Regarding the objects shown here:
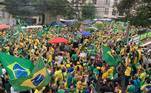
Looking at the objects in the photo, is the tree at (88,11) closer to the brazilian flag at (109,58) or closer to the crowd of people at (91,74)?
the crowd of people at (91,74)

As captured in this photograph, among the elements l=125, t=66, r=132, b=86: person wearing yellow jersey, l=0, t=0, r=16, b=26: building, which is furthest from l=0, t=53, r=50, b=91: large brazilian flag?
l=0, t=0, r=16, b=26: building

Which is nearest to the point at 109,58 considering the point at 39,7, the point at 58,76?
the point at 58,76

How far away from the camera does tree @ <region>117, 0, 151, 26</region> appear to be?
23625 mm

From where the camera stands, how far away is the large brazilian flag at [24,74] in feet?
45.7

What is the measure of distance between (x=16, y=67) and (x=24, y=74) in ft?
1.22

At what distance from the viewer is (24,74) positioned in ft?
46.9

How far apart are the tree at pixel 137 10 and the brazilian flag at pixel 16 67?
9.80 m

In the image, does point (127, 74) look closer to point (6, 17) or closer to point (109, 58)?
point (109, 58)

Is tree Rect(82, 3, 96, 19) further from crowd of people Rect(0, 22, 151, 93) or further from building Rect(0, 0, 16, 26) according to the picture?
crowd of people Rect(0, 22, 151, 93)

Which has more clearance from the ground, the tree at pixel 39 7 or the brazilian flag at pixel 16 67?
the brazilian flag at pixel 16 67

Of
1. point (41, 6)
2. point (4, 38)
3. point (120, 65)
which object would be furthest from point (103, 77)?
point (41, 6)

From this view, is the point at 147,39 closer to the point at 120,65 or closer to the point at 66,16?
the point at 120,65

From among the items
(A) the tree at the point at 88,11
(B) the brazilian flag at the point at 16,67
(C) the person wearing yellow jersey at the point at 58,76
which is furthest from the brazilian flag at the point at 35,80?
(A) the tree at the point at 88,11

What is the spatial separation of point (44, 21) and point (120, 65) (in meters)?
47.0
